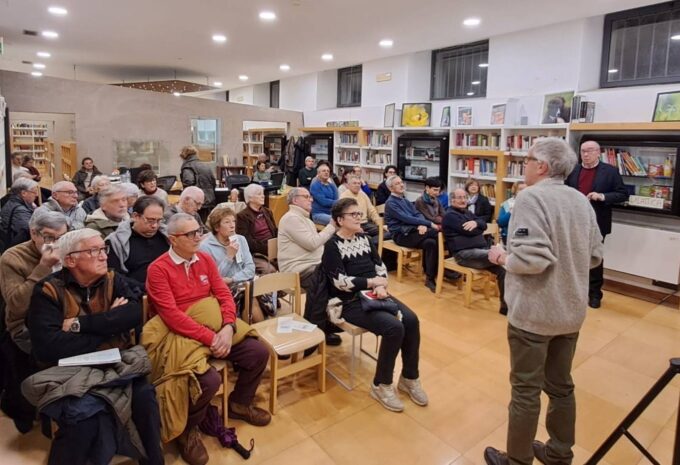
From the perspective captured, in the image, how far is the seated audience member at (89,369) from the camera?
189 centimetres

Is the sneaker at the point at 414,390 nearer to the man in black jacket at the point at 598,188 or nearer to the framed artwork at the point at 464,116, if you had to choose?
the man in black jacket at the point at 598,188

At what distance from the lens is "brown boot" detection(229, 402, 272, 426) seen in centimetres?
263

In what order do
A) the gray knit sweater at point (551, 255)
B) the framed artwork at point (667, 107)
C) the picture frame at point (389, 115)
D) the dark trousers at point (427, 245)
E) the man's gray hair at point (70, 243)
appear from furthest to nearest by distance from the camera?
the picture frame at point (389, 115) < the dark trousers at point (427, 245) < the framed artwork at point (667, 107) < the man's gray hair at point (70, 243) < the gray knit sweater at point (551, 255)

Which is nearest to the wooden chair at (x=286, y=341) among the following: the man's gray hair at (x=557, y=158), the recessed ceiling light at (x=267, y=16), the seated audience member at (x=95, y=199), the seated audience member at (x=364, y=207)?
the man's gray hair at (x=557, y=158)

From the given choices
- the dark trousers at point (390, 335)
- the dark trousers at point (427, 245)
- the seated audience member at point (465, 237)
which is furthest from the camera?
the dark trousers at point (427, 245)

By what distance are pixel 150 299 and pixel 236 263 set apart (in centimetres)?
85

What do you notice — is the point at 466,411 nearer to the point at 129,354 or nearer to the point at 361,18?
the point at 129,354

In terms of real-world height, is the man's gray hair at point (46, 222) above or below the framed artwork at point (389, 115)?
below

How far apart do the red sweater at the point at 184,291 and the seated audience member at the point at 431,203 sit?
3.43 meters

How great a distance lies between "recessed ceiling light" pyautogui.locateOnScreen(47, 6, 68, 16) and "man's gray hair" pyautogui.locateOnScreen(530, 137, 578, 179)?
6.02 metres

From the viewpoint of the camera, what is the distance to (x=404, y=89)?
799cm

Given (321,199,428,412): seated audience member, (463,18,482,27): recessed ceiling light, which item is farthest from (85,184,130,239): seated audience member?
(463,18,482,27): recessed ceiling light

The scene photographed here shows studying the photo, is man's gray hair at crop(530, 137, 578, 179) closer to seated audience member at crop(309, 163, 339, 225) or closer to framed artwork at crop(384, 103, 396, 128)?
seated audience member at crop(309, 163, 339, 225)

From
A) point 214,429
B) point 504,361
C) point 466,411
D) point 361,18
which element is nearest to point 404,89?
point 361,18
